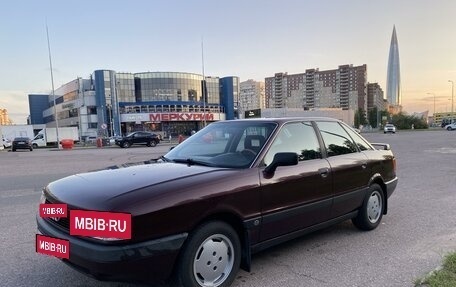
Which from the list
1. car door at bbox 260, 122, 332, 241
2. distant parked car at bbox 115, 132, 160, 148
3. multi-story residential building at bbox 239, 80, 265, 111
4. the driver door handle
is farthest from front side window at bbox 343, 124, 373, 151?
multi-story residential building at bbox 239, 80, 265, 111

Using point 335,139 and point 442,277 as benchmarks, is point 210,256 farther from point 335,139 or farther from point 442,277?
point 335,139

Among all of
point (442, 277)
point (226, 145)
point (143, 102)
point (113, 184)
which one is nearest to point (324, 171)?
point (226, 145)

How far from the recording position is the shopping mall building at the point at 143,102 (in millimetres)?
76000

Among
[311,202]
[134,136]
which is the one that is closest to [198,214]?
[311,202]

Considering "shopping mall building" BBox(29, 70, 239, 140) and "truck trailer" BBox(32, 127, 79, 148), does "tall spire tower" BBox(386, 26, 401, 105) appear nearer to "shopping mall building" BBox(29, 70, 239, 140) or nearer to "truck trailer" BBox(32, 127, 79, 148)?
"shopping mall building" BBox(29, 70, 239, 140)

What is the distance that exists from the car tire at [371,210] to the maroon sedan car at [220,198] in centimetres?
3

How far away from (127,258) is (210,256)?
0.77m

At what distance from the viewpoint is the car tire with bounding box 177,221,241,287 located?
9.34 ft

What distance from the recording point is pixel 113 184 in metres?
2.94

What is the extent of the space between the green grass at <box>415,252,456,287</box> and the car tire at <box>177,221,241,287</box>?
5.67 feet

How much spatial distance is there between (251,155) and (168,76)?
265 feet

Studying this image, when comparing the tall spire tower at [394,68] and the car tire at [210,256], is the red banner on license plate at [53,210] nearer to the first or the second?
the car tire at [210,256]

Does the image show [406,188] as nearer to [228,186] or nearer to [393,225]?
[393,225]

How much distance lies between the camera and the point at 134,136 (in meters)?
34.5
